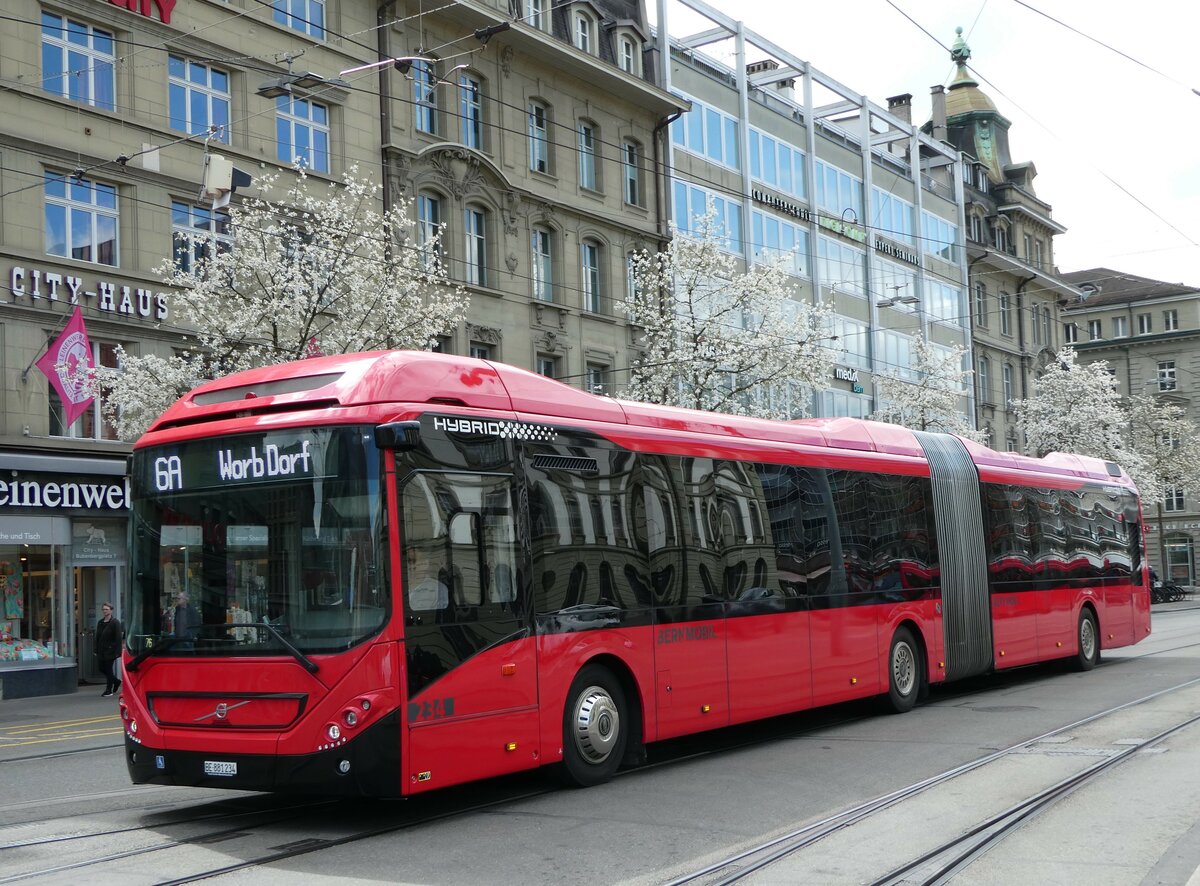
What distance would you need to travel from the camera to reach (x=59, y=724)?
19.1m

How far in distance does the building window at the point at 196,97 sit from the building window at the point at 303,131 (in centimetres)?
112

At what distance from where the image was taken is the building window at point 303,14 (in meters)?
29.0

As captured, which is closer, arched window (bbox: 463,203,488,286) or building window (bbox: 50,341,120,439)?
building window (bbox: 50,341,120,439)

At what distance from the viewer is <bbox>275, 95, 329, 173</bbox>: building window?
2831cm

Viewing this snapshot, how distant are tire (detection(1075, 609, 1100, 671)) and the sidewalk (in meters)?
13.5

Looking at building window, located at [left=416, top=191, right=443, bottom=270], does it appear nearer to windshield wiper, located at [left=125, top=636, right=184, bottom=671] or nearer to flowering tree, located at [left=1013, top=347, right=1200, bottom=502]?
windshield wiper, located at [left=125, top=636, right=184, bottom=671]

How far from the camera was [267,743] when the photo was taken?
874cm

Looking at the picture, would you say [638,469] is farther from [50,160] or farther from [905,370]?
[905,370]

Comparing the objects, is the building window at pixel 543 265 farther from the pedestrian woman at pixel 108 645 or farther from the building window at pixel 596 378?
the pedestrian woman at pixel 108 645

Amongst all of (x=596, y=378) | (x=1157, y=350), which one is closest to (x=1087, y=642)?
(x=596, y=378)

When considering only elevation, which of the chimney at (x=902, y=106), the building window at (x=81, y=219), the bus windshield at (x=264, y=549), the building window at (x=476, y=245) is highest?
the chimney at (x=902, y=106)

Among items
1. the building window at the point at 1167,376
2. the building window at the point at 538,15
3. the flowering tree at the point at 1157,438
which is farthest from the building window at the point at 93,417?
the building window at the point at 1167,376

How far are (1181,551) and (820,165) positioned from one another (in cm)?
4719

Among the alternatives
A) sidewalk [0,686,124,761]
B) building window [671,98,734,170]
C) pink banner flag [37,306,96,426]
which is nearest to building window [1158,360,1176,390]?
building window [671,98,734,170]
